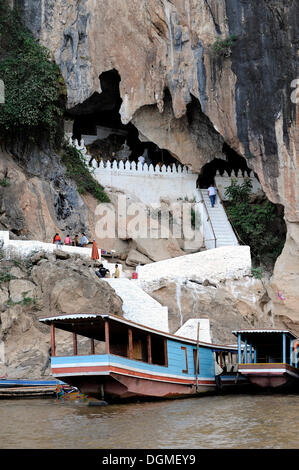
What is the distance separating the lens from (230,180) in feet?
112

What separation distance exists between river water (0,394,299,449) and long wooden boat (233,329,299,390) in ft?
3.94

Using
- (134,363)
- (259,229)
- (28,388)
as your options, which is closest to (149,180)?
(259,229)

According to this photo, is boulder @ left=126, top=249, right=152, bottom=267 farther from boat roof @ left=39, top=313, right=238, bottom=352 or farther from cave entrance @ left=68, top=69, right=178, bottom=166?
boat roof @ left=39, top=313, right=238, bottom=352

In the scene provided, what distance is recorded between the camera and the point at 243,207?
32219 mm

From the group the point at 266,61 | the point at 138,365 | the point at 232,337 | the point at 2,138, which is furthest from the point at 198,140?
the point at 138,365

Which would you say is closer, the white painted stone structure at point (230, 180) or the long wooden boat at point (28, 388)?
the long wooden boat at point (28, 388)

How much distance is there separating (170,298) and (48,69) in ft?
38.1

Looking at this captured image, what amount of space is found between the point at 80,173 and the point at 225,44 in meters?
8.57

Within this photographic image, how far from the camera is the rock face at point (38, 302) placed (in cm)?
2081

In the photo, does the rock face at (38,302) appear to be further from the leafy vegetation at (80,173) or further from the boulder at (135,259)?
the leafy vegetation at (80,173)

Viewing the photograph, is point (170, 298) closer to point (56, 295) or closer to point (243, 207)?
point (56, 295)

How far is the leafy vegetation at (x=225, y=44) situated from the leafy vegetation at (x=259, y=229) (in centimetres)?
738

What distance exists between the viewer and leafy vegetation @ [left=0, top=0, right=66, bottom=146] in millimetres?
28030

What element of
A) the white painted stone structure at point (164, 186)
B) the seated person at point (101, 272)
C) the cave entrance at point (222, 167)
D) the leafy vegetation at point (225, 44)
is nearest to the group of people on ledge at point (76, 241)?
the seated person at point (101, 272)
